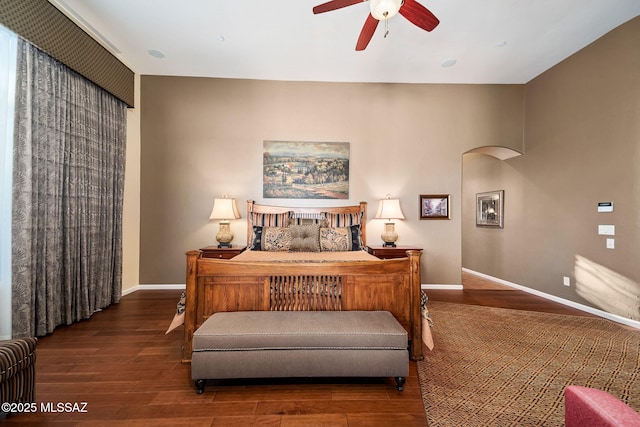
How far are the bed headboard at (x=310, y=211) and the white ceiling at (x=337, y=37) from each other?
6.94 ft

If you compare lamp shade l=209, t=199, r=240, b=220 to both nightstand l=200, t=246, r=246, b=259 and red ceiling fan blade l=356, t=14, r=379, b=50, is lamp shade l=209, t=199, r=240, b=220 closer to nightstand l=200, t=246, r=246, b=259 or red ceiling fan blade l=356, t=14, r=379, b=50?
nightstand l=200, t=246, r=246, b=259

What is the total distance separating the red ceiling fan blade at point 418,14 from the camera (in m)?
2.04

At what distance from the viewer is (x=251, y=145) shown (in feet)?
14.0

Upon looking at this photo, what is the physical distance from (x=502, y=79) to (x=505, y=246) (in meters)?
2.92

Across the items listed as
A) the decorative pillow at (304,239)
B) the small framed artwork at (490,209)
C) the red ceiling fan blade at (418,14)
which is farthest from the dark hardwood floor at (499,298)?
the red ceiling fan blade at (418,14)

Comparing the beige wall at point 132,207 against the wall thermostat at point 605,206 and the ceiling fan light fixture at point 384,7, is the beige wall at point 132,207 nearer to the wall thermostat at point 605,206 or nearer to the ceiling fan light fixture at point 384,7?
the ceiling fan light fixture at point 384,7

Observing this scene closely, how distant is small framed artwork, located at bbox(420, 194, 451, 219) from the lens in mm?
4383

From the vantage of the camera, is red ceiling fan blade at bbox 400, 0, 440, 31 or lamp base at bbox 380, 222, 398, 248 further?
lamp base at bbox 380, 222, 398, 248

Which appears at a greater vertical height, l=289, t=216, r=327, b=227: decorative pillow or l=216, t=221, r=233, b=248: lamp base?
l=289, t=216, r=327, b=227: decorative pillow

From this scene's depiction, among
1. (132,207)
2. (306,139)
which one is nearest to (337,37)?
(306,139)

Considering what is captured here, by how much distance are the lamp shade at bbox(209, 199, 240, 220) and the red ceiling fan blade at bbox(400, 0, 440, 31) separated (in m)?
3.15

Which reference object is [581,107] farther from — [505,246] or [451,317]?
[451,317]

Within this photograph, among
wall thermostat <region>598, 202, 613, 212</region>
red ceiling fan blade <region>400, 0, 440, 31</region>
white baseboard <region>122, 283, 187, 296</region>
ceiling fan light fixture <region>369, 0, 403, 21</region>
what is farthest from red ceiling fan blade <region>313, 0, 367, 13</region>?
white baseboard <region>122, 283, 187, 296</region>

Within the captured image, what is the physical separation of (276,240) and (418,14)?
2.87 meters
